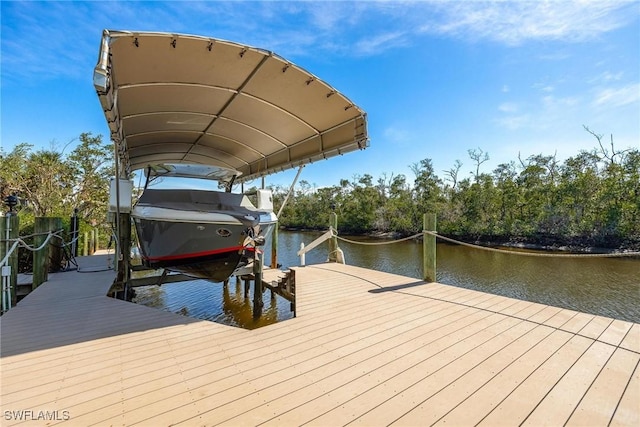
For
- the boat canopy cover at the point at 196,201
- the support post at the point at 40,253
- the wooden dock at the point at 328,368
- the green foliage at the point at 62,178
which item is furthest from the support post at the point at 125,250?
the green foliage at the point at 62,178

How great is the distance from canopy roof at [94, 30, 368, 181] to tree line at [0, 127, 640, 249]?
2.95m

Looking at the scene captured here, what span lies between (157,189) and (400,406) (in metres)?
4.47

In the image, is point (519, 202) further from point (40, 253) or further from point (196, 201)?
point (40, 253)

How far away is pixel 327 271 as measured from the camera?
6.35m

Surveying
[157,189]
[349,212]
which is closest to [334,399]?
[157,189]

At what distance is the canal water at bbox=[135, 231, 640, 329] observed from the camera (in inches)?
270

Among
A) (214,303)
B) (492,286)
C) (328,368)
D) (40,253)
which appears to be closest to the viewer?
(328,368)

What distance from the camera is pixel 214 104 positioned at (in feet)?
14.8

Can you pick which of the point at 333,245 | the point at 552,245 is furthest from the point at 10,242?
the point at 552,245

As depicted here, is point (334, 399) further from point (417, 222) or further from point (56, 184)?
point (417, 222)

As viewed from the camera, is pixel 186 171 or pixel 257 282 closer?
pixel 257 282

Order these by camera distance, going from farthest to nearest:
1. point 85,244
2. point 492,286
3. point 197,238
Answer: point 492,286
point 85,244
point 197,238

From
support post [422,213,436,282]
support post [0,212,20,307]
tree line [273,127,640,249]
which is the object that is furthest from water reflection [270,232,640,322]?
support post [0,212,20,307]

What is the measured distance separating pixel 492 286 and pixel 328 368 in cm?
1110
